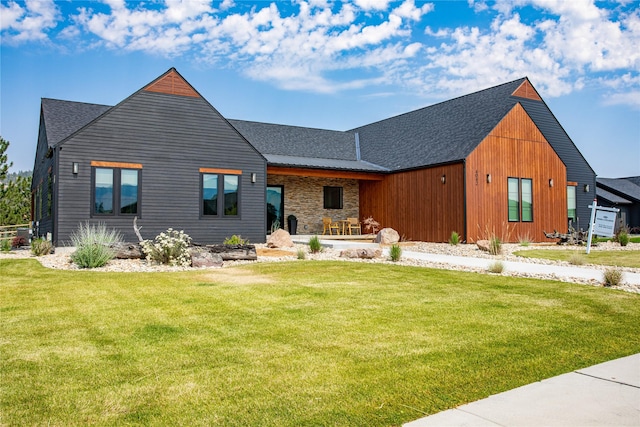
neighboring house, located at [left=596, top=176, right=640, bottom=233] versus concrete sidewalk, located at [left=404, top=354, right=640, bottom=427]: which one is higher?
neighboring house, located at [left=596, top=176, right=640, bottom=233]

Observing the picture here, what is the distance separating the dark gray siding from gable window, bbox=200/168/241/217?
45.1 feet

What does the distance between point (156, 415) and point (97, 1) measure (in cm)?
1247

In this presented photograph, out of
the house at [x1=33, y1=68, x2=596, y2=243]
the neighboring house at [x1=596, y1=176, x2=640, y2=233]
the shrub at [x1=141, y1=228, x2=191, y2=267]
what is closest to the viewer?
the shrub at [x1=141, y1=228, x2=191, y2=267]

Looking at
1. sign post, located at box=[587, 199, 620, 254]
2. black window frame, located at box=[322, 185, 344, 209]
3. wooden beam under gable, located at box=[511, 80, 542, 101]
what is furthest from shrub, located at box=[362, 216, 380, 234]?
sign post, located at box=[587, 199, 620, 254]

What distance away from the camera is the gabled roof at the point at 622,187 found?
30864 millimetres

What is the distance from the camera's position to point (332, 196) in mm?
22297

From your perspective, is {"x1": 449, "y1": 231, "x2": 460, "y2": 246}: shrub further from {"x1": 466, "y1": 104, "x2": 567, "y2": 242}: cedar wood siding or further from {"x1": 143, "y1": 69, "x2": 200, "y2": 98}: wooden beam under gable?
{"x1": 143, "y1": 69, "x2": 200, "y2": 98}: wooden beam under gable

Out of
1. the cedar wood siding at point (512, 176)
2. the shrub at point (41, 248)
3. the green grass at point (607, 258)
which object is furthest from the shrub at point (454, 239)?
the shrub at point (41, 248)

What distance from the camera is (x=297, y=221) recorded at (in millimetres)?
21453

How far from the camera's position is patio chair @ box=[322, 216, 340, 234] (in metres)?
21.4

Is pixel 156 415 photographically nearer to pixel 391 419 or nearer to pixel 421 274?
pixel 391 419

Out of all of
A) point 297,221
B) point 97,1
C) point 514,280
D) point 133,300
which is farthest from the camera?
point 297,221

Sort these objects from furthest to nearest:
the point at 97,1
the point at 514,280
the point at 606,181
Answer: the point at 606,181
the point at 97,1
the point at 514,280

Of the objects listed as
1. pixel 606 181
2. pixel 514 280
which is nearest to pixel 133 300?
pixel 514 280
